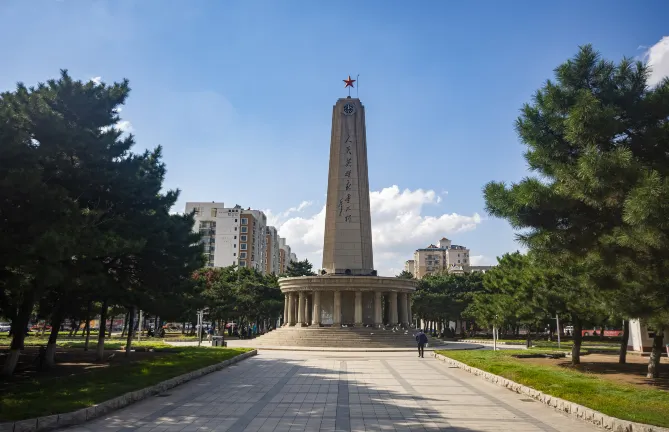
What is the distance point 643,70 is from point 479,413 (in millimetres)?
8226

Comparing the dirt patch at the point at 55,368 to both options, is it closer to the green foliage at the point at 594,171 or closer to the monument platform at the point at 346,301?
the green foliage at the point at 594,171

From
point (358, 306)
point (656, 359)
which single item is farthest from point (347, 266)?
point (656, 359)

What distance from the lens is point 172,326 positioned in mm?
82938

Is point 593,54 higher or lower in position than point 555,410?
higher

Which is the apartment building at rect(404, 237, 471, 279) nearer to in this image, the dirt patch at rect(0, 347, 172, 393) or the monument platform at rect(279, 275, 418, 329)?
the monument platform at rect(279, 275, 418, 329)

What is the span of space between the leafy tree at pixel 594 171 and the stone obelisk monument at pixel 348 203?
24.2 m

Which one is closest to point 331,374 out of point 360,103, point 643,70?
point 643,70

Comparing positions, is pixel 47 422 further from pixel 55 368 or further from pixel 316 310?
pixel 316 310

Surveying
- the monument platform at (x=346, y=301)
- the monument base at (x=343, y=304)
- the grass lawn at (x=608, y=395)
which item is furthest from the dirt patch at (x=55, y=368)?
the monument platform at (x=346, y=301)

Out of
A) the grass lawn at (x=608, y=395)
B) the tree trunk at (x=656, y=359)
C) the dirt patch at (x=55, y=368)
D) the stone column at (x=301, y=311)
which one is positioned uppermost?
the stone column at (x=301, y=311)

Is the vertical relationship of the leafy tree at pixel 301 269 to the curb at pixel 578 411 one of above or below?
above

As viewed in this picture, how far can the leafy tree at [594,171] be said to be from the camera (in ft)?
30.3

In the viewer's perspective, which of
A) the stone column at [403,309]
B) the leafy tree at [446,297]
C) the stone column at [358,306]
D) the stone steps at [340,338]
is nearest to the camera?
the stone steps at [340,338]

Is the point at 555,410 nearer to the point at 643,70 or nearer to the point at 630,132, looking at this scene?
the point at 630,132
